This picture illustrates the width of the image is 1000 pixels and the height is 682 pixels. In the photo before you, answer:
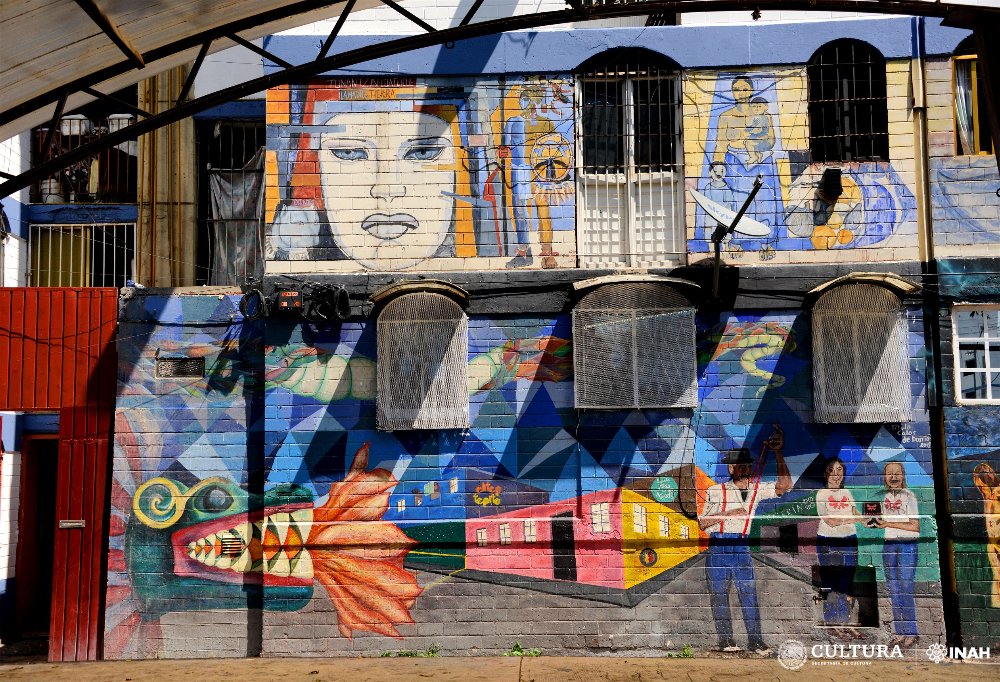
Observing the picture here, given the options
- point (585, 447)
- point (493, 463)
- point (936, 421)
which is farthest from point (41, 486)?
point (936, 421)

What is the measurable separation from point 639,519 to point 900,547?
2882 mm

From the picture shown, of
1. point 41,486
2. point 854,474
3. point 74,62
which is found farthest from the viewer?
point 41,486

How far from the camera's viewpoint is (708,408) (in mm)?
10844

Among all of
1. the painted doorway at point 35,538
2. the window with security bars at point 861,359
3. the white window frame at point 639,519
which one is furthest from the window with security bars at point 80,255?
the window with security bars at point 861,359

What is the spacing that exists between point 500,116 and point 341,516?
4.92 meters

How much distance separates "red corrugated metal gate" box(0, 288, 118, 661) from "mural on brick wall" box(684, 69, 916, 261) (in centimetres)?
708

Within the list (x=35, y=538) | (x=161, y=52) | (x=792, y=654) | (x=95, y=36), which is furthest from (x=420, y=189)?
(x=35, y=538)

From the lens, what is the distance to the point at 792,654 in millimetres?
10445

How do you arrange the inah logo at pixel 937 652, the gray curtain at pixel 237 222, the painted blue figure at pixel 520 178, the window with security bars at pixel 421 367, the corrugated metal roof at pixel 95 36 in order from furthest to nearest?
1. the gray curtain at pixel 237 222
2. the painted blue figure at pixel 520 178
3. the window with security bars at pixel 421 367
4. the inah logo at pixel 937 652
5. the corrugated metal roof at pixel 95 36

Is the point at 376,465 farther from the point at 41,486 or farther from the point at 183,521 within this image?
the point at 41,486

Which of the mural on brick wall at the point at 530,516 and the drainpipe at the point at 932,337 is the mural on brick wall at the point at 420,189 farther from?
the drainpipe at the point at 932,337

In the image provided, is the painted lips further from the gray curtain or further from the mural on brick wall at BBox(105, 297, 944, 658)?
the gray curtain

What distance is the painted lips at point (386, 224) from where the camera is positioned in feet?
36.4

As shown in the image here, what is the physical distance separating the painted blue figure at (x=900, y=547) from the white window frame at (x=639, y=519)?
2517 mm
